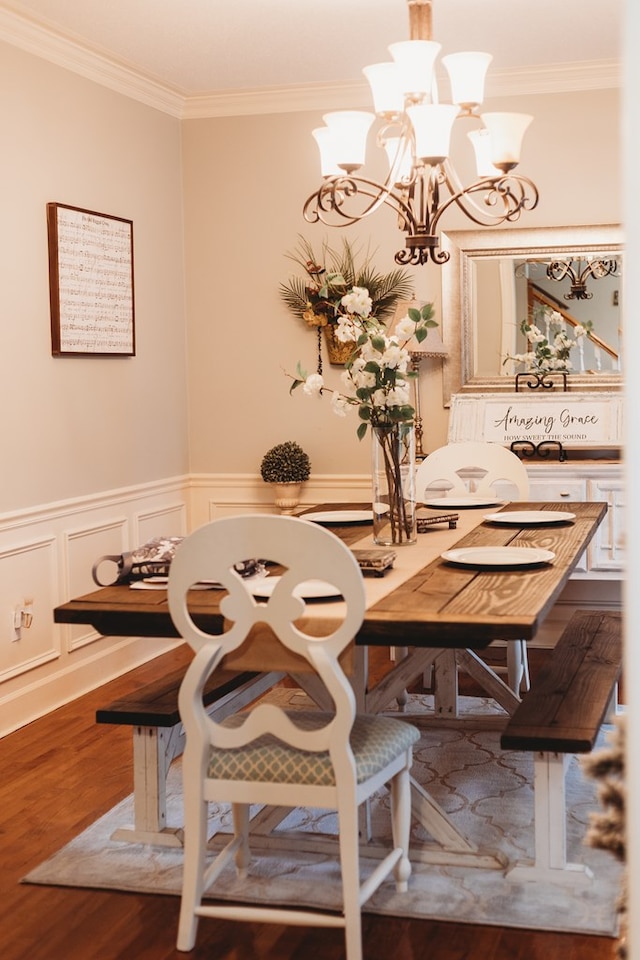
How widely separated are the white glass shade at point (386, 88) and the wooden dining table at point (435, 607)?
4.14 ft

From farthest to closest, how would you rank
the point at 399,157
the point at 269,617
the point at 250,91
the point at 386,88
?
1. the point at 250,91
2. the point at 399,157
3. the point at 386,88
4. the point at 269,617

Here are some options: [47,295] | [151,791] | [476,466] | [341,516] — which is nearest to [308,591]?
[151,791]

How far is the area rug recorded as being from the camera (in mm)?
2578

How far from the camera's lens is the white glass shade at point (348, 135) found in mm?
3178

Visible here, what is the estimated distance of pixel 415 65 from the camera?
3.09 meters

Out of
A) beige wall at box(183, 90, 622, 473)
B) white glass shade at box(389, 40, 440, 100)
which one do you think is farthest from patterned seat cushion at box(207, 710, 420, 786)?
beige wall at box(183, 90, 622, 473)

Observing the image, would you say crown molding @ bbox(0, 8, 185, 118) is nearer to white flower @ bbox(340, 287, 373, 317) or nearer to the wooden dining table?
white flower @ bbox(340, 287, 373, 317)

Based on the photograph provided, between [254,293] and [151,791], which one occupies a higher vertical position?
[254,293]

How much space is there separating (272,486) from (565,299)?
1.67 meters

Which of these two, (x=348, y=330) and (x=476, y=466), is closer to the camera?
(x=348, y=330)

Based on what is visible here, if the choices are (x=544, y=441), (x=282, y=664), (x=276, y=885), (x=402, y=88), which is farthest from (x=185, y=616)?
(x=544, y=441)

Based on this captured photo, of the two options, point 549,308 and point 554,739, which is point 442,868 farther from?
point 549,308

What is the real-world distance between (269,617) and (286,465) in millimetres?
3060

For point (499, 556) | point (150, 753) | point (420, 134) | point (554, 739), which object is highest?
point (420, 134)
